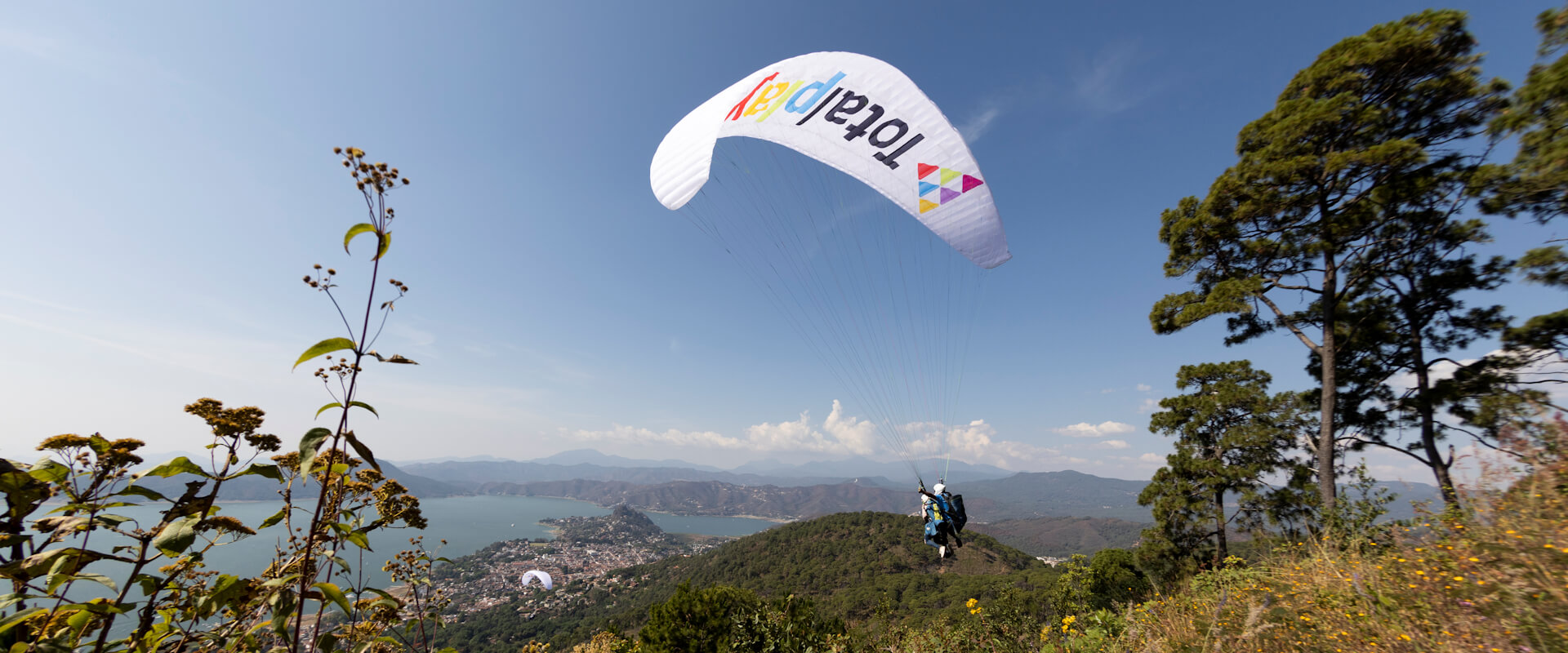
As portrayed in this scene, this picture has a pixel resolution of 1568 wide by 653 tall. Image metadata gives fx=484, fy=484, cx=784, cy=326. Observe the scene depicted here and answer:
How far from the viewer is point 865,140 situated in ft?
20.7

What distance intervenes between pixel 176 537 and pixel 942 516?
7758mm

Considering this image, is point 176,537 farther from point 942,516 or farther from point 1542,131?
point 1542,131

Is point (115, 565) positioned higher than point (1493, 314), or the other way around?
point (1493, 314)

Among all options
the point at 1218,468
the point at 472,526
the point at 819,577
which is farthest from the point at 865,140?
the point at 472,526

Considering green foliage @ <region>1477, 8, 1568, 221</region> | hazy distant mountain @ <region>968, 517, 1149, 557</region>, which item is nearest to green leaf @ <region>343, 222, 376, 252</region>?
green foliage @ <region>1477, 8, 1568, 221</region>

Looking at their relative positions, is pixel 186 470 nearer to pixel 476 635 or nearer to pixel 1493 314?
pixel 1493 314

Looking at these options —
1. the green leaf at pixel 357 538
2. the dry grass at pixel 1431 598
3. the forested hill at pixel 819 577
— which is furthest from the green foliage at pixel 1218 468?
the forested hill at pixel 819 577

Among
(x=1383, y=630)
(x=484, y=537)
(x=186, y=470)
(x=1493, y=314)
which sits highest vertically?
(x=1493, y=314)

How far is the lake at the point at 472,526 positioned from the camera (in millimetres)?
56256

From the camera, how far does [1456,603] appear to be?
2.57 metres

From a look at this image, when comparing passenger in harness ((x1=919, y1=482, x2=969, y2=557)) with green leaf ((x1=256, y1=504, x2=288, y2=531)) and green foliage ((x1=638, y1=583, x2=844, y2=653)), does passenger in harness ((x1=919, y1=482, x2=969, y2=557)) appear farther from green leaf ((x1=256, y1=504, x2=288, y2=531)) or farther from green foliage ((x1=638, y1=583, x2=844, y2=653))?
green leaf ((x1=256, y1=504, x2=288, y2=531))

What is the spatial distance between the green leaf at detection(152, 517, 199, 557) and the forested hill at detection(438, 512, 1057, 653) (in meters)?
32.3

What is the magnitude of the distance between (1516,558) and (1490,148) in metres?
8.33

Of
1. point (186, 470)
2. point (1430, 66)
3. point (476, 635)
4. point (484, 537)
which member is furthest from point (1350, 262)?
point (484, 537)
